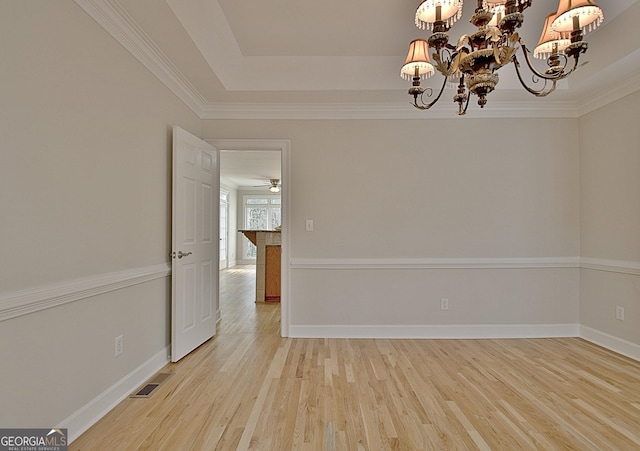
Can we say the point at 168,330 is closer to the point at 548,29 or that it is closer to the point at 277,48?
the point at 277,48

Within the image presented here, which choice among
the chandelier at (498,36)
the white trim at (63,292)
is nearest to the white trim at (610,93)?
the chandelier at (498,36)

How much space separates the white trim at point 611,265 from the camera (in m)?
2.88

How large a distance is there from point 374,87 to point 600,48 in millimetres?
1877

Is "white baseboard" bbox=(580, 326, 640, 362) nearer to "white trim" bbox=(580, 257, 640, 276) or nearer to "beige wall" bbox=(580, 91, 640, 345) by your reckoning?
"beige wall" bbox=(580, 91, 640, 345)

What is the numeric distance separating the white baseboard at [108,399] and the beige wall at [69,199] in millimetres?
43

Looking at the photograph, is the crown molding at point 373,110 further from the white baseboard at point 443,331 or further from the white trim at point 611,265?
the white baseboard at point 443,331

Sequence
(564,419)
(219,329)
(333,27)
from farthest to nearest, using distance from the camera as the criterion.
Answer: (219,329), (333,27), (564,419)

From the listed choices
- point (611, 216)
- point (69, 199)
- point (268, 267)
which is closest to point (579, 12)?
point (611, 216)

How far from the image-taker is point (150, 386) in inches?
93.0

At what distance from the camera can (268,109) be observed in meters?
3.49

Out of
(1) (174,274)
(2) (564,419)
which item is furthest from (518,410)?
(1) (174,274)

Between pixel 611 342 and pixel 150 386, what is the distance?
4084 mm

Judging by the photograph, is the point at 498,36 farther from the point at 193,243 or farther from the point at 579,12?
the point at 193,243

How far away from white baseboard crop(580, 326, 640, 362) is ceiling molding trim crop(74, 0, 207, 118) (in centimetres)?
467
